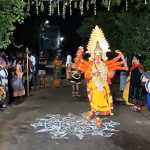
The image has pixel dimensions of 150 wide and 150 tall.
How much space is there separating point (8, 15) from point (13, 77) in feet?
18.2

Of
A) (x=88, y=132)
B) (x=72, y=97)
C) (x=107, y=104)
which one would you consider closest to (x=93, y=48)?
(x=107, y=104)

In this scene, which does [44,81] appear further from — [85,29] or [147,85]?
[147,85]

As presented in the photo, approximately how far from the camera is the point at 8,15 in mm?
16453

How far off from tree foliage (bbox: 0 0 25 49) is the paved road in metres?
2.60

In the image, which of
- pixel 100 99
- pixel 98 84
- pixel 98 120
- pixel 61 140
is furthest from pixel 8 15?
pixel 61 140

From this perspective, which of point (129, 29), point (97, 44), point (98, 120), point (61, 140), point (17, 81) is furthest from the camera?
point (129, 29)

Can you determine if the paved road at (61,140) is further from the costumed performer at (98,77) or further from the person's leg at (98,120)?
the costumed performer at (98,77)

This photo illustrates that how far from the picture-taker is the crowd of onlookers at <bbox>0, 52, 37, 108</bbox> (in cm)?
1955

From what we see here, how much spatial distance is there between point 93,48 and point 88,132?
2771 mm

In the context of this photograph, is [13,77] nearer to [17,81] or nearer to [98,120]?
[17,81]

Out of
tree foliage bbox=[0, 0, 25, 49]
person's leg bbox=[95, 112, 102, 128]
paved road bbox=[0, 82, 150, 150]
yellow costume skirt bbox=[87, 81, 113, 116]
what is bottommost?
paved road bbox=[0, 82, 150, 150]

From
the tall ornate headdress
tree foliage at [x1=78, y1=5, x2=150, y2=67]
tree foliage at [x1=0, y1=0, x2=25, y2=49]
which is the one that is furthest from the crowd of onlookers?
tree foliage at [x1=78, y1=5, x2=150, y2=67]

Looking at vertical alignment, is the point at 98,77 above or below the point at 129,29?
below

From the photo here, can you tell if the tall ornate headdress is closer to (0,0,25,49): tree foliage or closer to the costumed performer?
the costumed performer
